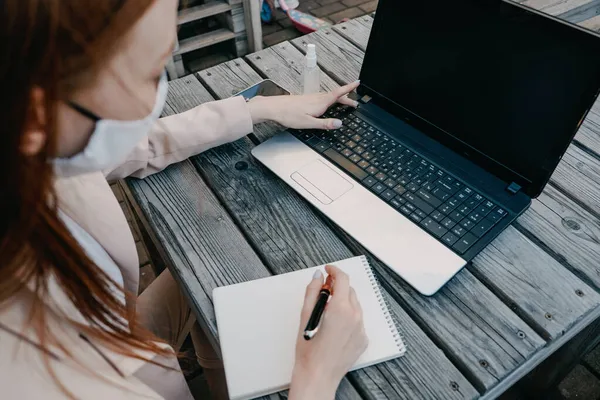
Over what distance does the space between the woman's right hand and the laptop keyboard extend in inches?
9.0

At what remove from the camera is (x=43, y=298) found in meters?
0.54

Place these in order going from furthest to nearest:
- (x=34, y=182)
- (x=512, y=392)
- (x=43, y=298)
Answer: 1. (x=512, y=392)
2. (x=43, y=298)
3. (x=34, y=182)

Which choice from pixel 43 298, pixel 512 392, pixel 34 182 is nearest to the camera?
pixel 34 182

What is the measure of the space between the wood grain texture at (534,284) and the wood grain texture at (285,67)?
57 centimetres

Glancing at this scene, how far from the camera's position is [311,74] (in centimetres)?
106

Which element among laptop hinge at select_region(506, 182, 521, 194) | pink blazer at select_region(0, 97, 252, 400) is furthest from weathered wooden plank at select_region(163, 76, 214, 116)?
laptop hinge at select_region(506, 182, 521, 194)

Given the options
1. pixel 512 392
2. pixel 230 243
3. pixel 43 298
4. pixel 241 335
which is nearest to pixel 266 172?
pixel 230 243

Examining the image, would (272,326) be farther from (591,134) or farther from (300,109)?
(591,134)

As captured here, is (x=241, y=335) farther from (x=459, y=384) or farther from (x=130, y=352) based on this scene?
(x=459, y=384)

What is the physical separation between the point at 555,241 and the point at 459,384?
345 mm

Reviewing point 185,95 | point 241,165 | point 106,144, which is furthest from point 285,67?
point 106,144

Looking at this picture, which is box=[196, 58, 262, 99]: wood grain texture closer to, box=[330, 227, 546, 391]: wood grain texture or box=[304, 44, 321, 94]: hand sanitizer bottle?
Answer: box=[304, 44, 321, 94]: hand sanitizer bottle

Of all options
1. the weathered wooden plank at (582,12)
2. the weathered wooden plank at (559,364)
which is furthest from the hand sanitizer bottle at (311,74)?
the weathered wooden plank at (582,12)

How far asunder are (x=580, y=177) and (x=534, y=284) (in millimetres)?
319
